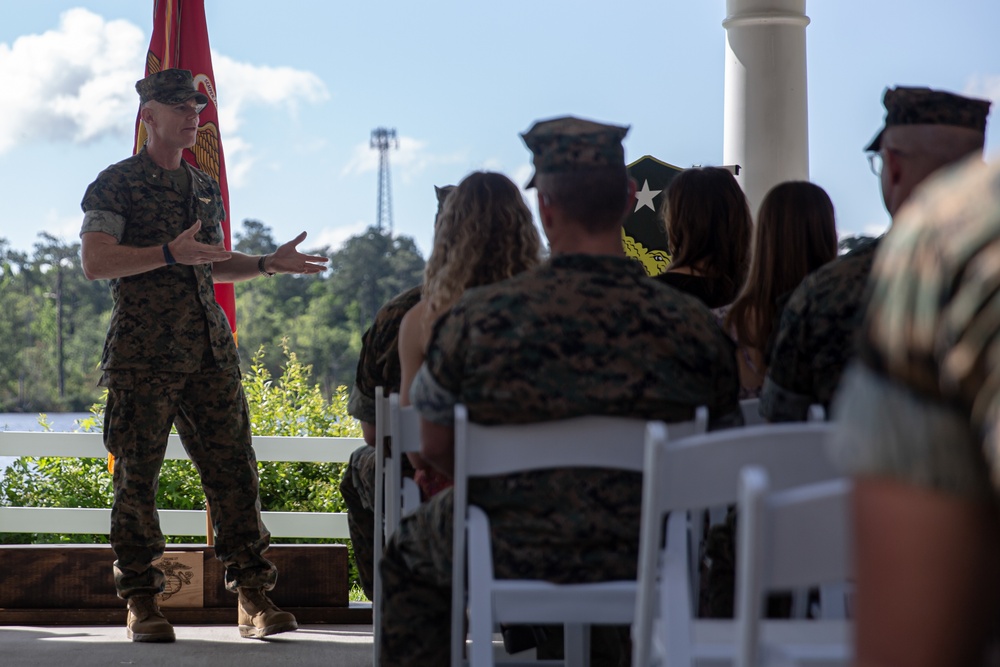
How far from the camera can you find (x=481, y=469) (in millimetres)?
1920

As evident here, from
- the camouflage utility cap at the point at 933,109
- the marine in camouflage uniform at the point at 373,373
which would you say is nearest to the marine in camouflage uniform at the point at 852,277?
the camouflage utility cap at the point at 933,109

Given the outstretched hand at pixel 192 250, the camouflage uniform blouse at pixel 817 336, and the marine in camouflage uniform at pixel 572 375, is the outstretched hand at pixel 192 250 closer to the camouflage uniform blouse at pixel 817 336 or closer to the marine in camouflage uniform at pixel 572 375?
the marine in camouflage uniform at pixel 572 375

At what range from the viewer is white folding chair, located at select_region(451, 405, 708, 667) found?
1.88 meters

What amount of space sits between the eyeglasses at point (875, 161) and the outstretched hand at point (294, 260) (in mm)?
1947

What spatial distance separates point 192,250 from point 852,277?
2.12 meters

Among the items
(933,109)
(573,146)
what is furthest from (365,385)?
(933,109)

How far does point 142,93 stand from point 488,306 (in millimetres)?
2342

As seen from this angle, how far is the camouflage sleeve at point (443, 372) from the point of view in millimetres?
2002

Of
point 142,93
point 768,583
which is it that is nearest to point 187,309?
point 142,93

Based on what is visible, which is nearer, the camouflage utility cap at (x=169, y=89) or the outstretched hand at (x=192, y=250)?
the outstretched hand at (x=192, y=250)

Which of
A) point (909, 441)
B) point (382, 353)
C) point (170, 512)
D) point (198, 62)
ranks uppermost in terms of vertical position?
point (198, 62)

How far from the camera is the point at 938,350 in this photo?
668 millimetres

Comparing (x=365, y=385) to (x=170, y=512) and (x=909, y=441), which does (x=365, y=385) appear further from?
(x=909, y=441)

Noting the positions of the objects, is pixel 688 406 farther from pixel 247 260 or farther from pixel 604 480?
pixel 247 260
